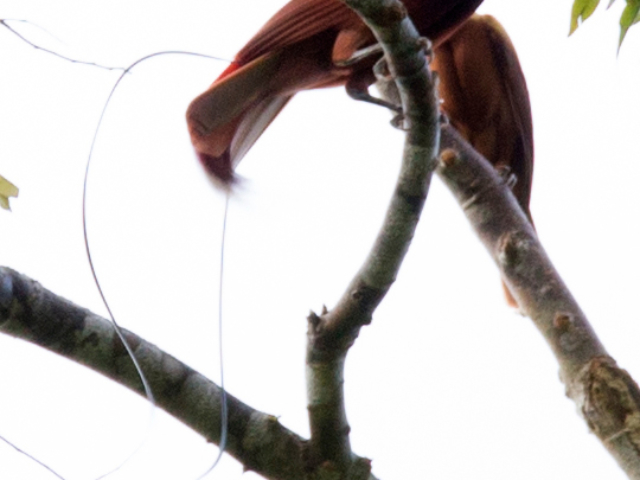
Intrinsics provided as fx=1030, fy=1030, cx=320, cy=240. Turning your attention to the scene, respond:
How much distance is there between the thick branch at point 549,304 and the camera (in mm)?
1742

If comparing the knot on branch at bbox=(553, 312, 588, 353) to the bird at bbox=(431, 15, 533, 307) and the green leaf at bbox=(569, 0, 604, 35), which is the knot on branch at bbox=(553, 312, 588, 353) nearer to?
the green leaf at bbox=(569, 0, 604, 35)

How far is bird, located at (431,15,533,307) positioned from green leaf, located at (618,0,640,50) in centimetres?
147

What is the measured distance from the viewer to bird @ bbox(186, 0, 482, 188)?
2.12 metres

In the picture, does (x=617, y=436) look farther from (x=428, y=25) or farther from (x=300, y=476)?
(x=428, y=25)

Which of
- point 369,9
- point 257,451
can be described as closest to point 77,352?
point 257,451

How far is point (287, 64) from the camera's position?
7.14 ft

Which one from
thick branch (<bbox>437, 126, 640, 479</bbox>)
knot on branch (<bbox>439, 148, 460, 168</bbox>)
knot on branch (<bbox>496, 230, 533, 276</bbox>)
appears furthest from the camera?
knot on branch (<bbox>439, 148, 460, 168</bbox>)

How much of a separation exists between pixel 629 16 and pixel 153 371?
0.94 metres

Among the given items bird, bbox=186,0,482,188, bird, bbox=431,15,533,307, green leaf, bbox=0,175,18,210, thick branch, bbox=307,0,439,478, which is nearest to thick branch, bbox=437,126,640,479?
bird, bbox=186,0,482,188

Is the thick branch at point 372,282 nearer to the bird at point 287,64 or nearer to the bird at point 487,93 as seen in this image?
the bird at point 287,64

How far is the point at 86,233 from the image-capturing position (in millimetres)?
1655

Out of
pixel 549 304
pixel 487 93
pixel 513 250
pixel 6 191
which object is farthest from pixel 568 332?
pixel 487 93

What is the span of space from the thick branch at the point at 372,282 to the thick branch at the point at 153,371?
0.06 meters

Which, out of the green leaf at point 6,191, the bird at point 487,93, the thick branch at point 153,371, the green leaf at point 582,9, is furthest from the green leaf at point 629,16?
the bird at point 487,93
